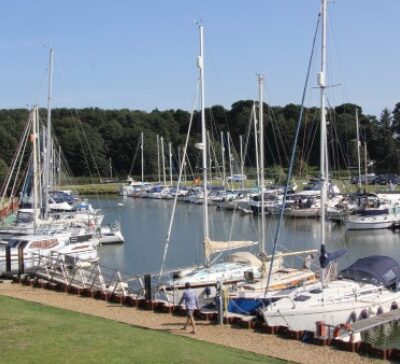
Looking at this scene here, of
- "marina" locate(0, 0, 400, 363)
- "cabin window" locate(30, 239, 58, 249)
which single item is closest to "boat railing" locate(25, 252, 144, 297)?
"marina" locate(0, 0, 400, 363)

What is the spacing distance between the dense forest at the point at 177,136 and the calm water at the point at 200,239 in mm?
46864

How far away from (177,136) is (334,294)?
5987 inches

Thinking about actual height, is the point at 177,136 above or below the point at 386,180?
above

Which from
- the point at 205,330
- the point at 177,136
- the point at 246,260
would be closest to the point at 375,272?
the point at 246,260

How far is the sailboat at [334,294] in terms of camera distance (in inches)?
959

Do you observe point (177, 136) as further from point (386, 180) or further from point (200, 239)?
point (200, 239)

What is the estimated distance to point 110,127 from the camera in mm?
168375


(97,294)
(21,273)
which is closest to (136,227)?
(21,273)

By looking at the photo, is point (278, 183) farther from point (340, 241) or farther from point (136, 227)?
point (340, 241)

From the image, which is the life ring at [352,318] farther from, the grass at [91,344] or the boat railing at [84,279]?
the boat railing at [84,279]

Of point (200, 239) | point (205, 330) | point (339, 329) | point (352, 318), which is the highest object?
point (339, 329)

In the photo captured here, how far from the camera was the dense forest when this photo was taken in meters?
134

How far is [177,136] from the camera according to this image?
580 ft

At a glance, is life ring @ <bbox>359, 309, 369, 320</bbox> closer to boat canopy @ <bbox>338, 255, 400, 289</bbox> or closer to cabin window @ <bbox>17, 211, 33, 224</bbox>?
boat canopy @ <bbox>338, 255, 400, 289</bbox>
